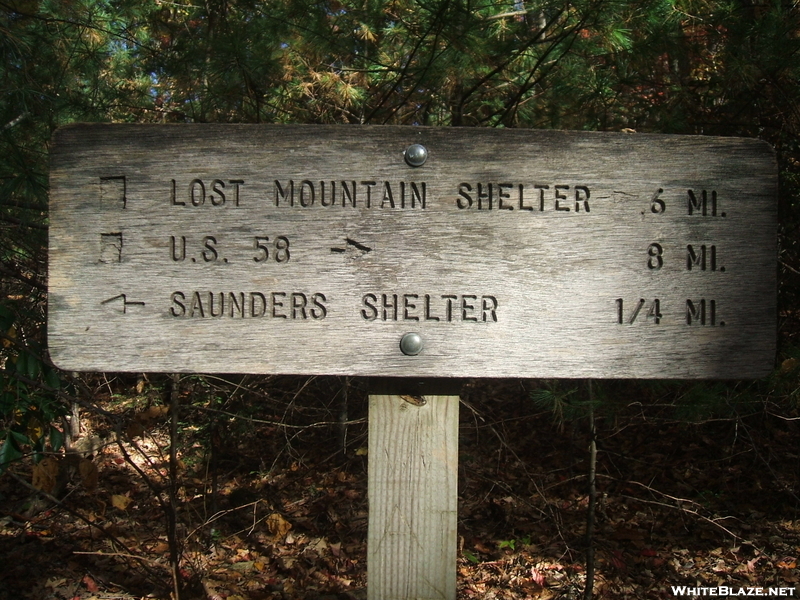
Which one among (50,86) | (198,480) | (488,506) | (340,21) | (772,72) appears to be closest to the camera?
(772,72)

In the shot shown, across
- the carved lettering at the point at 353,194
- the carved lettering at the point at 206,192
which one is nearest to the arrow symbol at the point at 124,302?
the carved lettering at the point at 206,192

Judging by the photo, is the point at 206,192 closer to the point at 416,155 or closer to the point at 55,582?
the point at 416,155

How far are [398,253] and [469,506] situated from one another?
3320 millimetres

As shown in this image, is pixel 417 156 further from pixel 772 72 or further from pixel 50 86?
pixel 50 86

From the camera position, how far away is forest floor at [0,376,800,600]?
10.8 feet

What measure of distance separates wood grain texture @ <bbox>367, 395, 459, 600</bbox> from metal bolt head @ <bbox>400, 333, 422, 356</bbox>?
0.19 meters

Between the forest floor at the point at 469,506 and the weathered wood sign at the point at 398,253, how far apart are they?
1.13 m

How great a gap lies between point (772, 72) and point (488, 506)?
306cm

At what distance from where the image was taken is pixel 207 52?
3461mm

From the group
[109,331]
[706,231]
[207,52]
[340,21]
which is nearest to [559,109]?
[340,21]

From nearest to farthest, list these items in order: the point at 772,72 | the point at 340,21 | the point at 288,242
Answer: the point at 288,242, the point at 772,72, the point at 340,21

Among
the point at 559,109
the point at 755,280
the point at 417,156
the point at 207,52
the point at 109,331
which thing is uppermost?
the point at 207,52

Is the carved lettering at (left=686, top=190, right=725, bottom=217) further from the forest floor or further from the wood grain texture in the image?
the forest floor

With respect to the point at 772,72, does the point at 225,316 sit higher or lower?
lower
